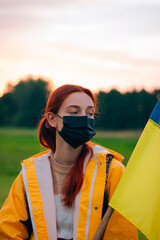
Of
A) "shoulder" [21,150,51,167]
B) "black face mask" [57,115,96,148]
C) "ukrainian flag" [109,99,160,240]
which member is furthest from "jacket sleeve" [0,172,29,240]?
"ukrainian flag" [109,99,160,240]

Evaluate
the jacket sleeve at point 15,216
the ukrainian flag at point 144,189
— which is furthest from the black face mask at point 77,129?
the ukrainian flag at point 144,189

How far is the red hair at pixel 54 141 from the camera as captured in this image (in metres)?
2.92

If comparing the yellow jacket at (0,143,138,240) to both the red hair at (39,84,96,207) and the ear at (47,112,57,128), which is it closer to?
the red hair at (39,84,96,207)

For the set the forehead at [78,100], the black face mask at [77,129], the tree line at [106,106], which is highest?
the forehead at [78,100]

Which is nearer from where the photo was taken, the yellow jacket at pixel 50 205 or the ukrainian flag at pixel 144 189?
the ukrainian flag at pixel 144 189

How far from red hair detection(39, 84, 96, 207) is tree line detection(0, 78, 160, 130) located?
25.0m

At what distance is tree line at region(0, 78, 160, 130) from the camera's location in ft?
141

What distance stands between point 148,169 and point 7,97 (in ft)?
244

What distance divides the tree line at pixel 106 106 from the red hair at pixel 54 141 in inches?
985

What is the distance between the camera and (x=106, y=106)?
42.2 meters

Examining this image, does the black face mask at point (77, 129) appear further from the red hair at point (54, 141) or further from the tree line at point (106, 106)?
the tree line at point (106, 106)

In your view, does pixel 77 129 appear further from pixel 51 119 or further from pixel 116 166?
pixel 116 166

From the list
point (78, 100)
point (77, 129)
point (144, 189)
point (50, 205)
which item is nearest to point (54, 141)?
point (77, 129)

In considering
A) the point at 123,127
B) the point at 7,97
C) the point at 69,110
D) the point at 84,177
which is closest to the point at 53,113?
the point at 69,110
